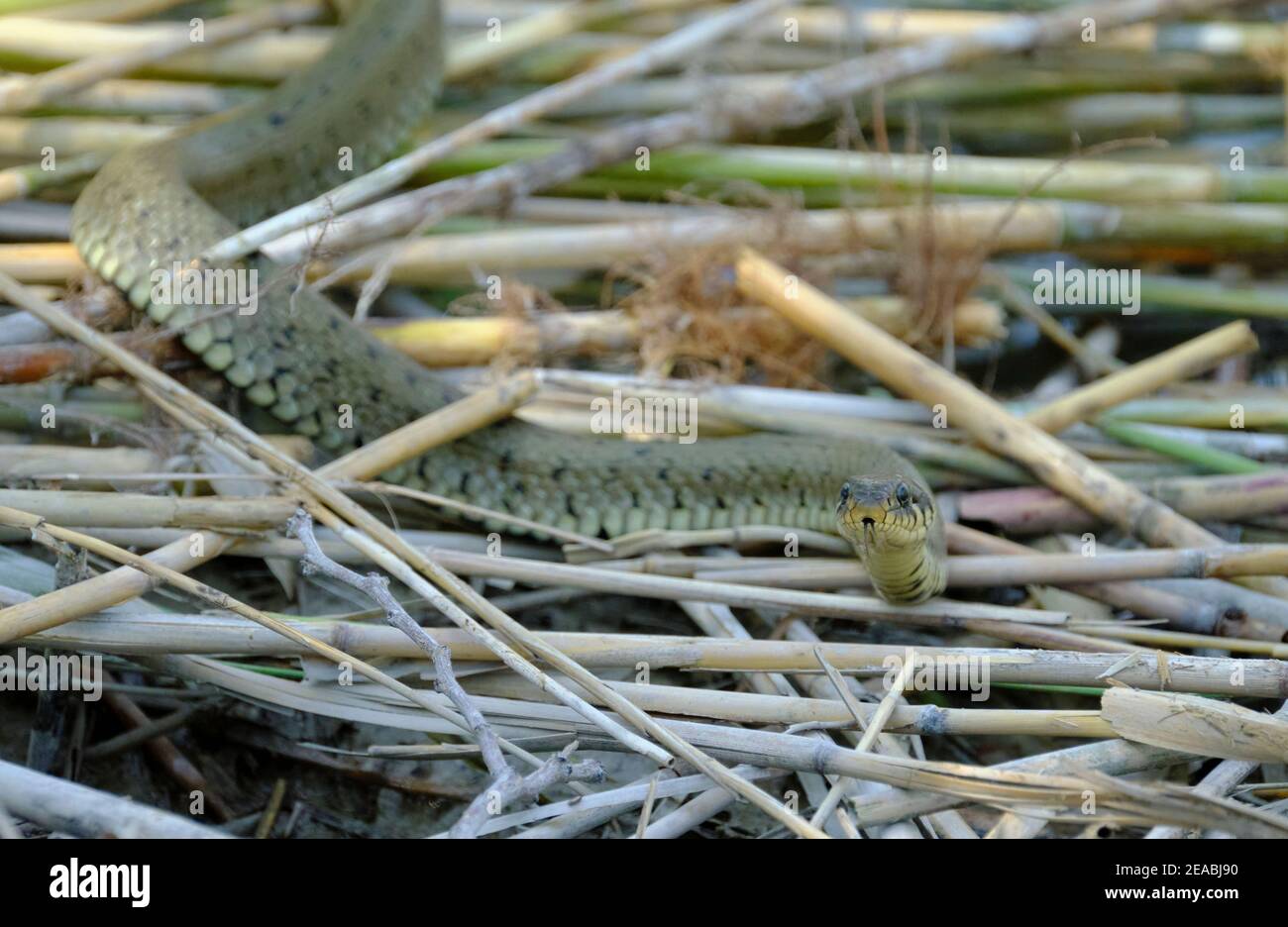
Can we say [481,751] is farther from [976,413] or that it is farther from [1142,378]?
[1142,378]
